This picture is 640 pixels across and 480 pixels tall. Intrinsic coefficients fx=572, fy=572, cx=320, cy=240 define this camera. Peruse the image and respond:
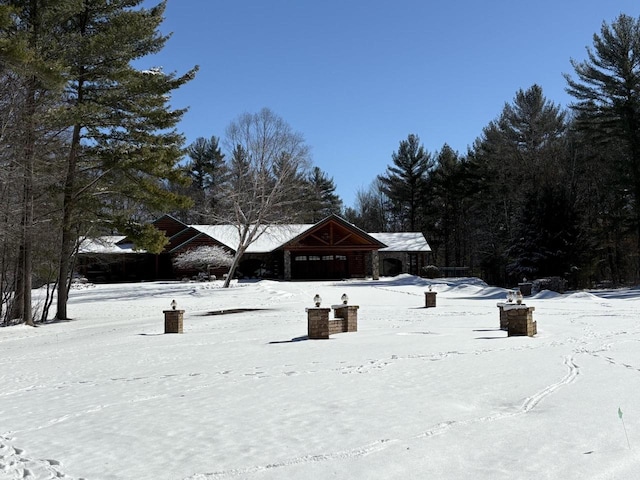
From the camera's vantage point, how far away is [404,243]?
48.2 metres

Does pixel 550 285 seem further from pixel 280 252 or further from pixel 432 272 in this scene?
pixel 280 252

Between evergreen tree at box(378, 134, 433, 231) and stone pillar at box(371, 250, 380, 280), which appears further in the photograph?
evergreen tree at box(378, 134, 433, 231)

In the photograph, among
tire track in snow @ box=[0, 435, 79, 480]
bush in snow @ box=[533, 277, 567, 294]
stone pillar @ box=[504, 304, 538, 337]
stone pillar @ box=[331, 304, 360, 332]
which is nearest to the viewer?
tire track in snow @ box=[0, 435, 79, 480]

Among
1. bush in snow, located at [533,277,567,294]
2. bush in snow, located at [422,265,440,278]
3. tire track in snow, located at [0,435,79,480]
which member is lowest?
tire track in snow, located at [0,435,79,480]

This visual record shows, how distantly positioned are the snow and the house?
30027mm

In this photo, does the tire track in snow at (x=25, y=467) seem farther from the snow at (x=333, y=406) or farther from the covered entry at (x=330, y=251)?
the covered entry at (x=330, y=251)

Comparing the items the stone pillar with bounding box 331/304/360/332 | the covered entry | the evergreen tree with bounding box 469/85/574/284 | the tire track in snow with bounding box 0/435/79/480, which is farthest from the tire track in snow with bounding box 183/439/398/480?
the covered entry

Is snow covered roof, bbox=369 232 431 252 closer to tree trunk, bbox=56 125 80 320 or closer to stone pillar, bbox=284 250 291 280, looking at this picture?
stone pillar, bbox=284 250 291 280

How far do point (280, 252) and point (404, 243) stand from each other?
36.1ft

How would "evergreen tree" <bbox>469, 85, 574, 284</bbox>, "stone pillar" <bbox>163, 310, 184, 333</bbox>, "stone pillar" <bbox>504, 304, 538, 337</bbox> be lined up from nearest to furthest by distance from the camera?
"stone pillar" <bbox>504, 304, 538, 337</bbox>
"stone pillar" <bbox>163, 310, 184, 333</bbox>
"evergreen tree" <bbox>469, 85, 574, 284</bbox>

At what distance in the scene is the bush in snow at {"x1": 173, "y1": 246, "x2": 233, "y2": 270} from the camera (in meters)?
39.5

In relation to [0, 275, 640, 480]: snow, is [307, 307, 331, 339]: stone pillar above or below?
above

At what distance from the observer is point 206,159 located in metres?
60.8

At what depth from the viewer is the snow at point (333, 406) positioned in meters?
4.26
